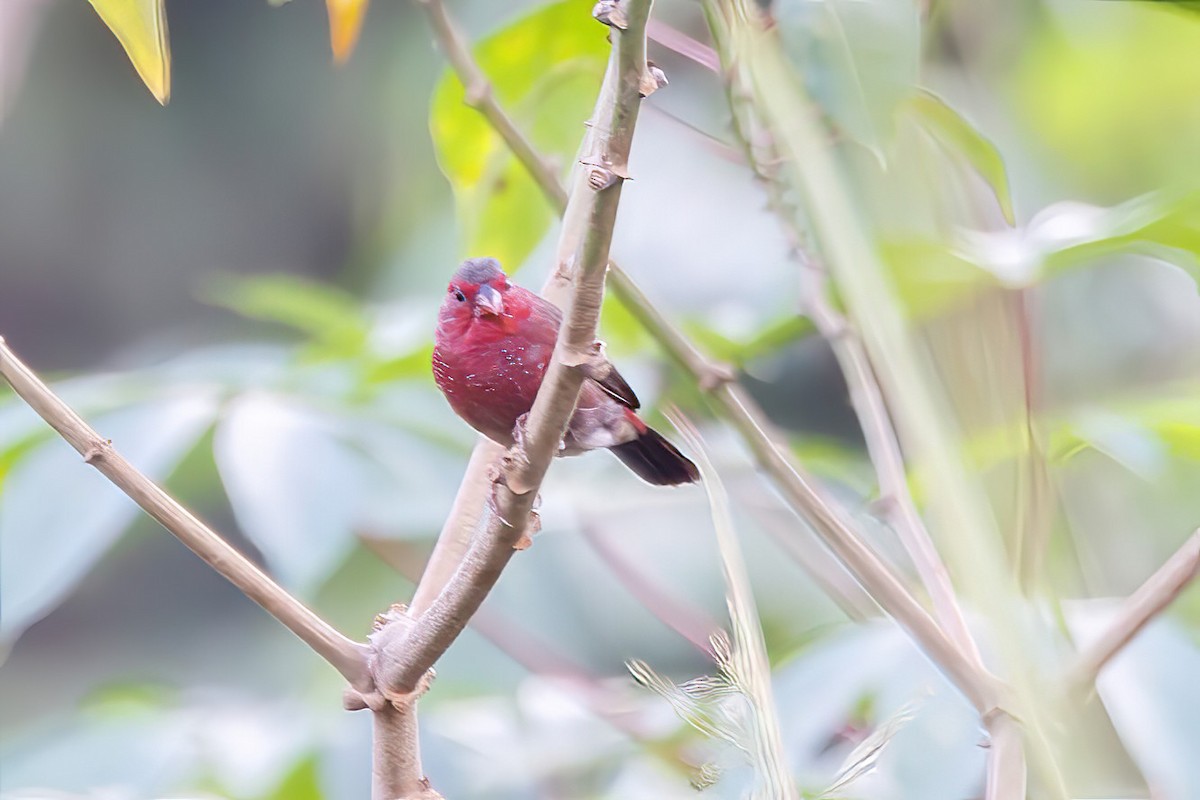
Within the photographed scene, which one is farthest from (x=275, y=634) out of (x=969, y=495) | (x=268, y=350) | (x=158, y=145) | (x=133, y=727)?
(x=969, y=495)

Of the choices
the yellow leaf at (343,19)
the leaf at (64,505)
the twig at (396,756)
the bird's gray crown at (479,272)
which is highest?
the bird's gray crown at (479,272)

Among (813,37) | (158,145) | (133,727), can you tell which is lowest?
(133,727)

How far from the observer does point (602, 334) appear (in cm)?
102

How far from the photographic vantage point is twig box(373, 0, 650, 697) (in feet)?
1.21

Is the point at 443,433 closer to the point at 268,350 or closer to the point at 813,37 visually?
the point at 268,350

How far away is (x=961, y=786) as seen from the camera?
2.01ft

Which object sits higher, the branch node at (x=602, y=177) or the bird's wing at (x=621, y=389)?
the bird's wing at (x=621, y=389)

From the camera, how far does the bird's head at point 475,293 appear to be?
0.93 metres

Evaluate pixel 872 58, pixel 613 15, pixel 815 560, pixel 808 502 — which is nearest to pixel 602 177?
pixel 613 15

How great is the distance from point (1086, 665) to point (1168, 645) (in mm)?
172

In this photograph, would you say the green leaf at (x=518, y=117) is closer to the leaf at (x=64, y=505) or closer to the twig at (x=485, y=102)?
the twig at (x=485, y=102)

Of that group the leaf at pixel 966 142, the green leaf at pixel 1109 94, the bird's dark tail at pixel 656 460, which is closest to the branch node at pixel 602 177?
the leaf at pixel 966 142

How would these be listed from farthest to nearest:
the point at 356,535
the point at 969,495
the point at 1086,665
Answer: the point at 356,535 → the point at 1086,665 → the point at 969,495

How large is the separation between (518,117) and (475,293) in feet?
0.66
